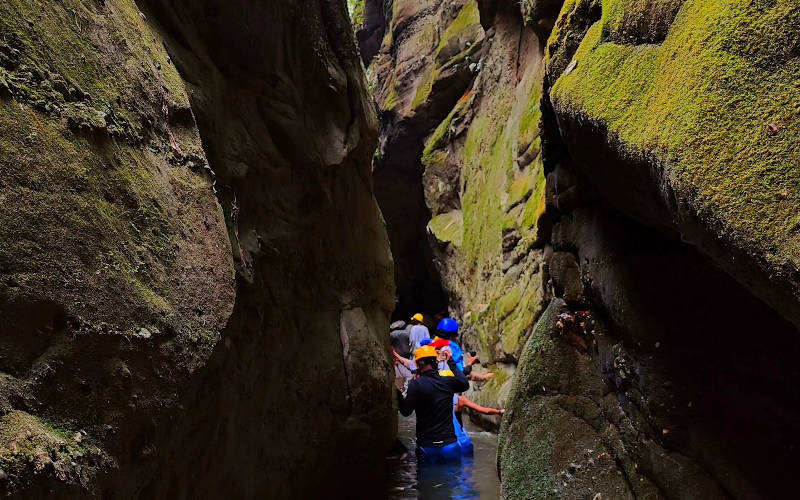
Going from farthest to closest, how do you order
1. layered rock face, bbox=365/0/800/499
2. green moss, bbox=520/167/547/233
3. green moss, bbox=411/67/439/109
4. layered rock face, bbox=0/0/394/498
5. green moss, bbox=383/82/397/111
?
green moss, bbox=383/82/397/111
green moss, bbox=411/67/439/109
green moss, bbox=520/167/547/233
layered rock face, bbox=365/0/800/499
layered rock face, bbox=0/0/394/498

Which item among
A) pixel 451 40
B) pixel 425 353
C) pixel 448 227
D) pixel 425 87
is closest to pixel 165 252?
pixel 425 353

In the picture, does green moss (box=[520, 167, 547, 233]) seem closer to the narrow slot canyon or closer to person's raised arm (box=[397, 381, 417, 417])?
the narrow slot canyon

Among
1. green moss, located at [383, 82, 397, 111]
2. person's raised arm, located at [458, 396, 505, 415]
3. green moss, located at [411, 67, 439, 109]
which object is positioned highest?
green moss, located at [383, 82, 397, 111]

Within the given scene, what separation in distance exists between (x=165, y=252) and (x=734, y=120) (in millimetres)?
2388

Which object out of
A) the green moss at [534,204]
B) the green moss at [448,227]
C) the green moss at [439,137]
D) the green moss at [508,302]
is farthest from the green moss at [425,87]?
the green moss at [508,302]

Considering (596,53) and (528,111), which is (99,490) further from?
(528,111)

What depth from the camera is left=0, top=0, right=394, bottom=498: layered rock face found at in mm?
1771

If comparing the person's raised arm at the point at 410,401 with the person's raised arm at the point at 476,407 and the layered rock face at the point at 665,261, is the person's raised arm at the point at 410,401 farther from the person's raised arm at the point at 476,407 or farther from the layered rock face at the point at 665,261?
the layered rock face at the point at 665,261

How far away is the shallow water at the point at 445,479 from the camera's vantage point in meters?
5.88

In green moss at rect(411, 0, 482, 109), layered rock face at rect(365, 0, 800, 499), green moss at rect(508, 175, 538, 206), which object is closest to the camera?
layered rock face at rect(365, 0, 800, 499)

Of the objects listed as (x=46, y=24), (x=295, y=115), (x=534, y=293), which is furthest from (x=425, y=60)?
(x=46, y=24)

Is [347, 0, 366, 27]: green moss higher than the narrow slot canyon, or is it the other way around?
[347, 0, 366, 27]: green moss

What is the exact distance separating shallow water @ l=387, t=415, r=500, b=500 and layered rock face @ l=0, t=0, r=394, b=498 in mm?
1133

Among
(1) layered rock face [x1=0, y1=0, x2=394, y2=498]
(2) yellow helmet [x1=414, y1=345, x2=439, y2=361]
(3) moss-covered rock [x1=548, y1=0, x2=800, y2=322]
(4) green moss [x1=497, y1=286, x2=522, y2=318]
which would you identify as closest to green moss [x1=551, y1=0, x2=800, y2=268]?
(3) moss-covered rock [x1=548, y1=0, x2=800, y2=322]
